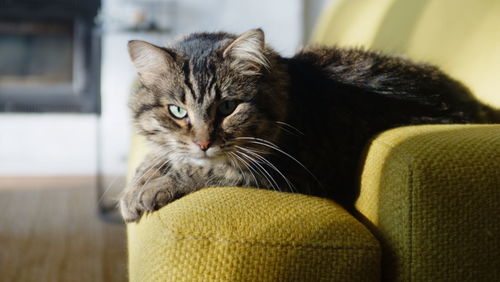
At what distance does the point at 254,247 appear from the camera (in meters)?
0.71

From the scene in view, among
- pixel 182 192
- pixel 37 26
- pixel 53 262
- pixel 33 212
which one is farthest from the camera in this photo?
pixel 37 26

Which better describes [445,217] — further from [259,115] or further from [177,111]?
[177,111]

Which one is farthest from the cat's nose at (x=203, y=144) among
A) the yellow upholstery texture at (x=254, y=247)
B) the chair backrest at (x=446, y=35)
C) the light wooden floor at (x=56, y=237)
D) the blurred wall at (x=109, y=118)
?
the blurred wall at (x=109, y=118)

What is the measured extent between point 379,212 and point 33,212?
2265 mm

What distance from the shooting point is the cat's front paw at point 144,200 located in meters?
0.92

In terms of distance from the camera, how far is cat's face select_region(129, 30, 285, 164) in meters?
1.02

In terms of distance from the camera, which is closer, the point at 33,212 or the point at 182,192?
the point at 182,192

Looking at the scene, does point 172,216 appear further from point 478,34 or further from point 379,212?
point 478,34

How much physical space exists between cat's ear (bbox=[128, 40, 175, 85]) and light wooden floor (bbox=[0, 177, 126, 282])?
3.29 feet

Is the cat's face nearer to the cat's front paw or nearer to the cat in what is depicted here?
the cat

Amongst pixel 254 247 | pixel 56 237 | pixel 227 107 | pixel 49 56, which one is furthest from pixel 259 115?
pixel 49 56

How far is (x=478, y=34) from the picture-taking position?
1.20m

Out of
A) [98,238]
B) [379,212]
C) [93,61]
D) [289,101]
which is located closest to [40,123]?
[93,61]

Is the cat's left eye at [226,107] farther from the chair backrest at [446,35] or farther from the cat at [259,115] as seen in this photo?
the chair backrest at [446,35]
